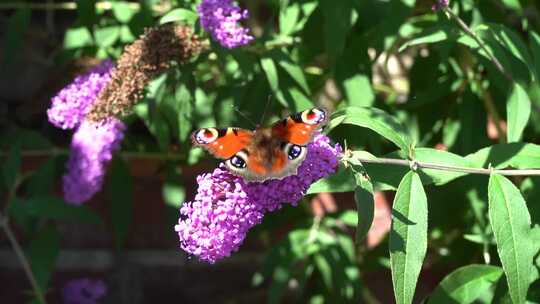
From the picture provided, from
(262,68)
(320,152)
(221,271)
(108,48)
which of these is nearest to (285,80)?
(262,68)

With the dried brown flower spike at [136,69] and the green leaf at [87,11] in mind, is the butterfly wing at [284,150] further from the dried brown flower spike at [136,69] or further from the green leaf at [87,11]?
the green leaf at [87,11]

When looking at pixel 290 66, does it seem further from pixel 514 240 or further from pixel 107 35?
pixel 514 240

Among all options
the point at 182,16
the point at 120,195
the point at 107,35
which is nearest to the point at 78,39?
the point at 107,35

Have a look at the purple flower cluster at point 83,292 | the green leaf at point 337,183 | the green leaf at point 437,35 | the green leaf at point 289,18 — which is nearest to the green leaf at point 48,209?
the purple flower cluster at point 83,292

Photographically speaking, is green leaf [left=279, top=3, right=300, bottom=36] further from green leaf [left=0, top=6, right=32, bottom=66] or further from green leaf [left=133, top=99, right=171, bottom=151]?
green leaf [left=0, top=6, right=32, bottom=66]

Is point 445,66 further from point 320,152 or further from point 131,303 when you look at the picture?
point 131,303

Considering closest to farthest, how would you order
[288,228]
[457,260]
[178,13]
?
[178,13], [457,260], [288,228]
